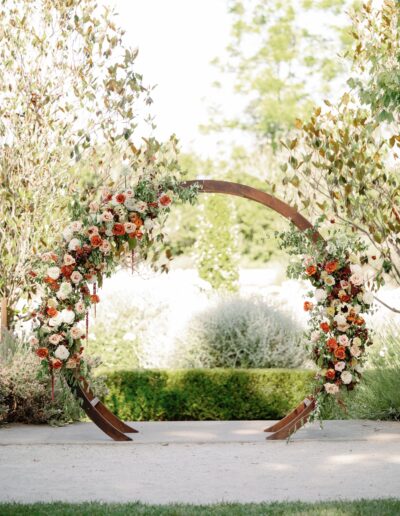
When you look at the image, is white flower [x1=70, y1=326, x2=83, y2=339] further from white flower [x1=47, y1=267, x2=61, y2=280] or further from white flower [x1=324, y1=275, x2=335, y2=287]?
white flower [x1=324, y1=275, x2=335, y2=287]

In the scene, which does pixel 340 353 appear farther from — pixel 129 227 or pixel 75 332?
pixel 75 332

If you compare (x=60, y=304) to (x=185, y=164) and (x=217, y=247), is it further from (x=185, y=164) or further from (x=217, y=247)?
(x=185, y=164)

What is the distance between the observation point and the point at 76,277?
6.73 m

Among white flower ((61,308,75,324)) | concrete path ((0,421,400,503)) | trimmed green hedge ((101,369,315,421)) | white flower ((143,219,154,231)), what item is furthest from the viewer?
trimmed green hedge ((101,369,315,421))

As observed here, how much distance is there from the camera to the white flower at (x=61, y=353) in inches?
260

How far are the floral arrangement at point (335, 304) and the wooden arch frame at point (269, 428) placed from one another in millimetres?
156

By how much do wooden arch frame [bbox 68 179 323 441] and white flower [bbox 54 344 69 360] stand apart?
276 millimetres

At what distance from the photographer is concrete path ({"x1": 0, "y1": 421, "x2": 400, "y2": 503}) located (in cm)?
500

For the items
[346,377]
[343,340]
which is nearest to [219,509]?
[346,377]

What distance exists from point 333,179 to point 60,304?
2.70 metres

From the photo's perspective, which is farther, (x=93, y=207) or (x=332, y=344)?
(x=93, y=207)

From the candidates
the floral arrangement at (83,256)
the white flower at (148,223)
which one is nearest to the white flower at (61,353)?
the floral arrangement at (83,256)

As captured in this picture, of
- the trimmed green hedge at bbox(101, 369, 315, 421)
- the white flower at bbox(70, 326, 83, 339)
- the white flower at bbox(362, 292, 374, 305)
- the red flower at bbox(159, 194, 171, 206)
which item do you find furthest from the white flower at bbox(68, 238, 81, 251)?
the white flower at bbox(362, 292, 374, 305)

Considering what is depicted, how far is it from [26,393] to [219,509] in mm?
3390
